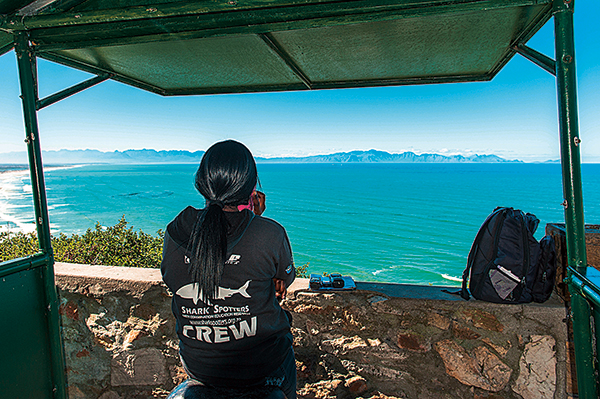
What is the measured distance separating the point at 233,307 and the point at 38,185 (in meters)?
1.56

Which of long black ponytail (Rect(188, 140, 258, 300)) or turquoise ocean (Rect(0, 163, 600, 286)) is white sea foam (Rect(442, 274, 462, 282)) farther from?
long black ponytail (Rect(188, 140, 258, 300))

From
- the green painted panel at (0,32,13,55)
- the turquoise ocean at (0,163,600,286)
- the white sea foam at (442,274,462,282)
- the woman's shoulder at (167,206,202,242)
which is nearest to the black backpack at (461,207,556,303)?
the woman's shoulder at (167,206,202,242)

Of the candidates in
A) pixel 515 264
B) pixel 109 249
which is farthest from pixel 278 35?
pixel 109 249

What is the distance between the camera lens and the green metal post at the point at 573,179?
149 cm

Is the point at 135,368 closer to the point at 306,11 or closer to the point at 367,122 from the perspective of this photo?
the point at 306,11

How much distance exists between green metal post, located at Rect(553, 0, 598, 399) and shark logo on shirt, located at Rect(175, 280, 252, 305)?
139cm

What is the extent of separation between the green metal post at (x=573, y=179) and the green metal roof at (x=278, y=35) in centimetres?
16

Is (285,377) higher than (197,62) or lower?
lower

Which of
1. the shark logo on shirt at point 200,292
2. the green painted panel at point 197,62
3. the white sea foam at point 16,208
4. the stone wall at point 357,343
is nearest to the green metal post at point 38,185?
the green painted panel at point 197,62

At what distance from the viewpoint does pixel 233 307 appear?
1248 millimetres

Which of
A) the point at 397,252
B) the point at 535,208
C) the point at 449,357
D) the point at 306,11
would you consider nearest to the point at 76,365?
the point at 449,357

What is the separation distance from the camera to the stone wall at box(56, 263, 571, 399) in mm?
2061

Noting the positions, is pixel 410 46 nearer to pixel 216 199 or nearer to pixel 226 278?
pixel 216 199

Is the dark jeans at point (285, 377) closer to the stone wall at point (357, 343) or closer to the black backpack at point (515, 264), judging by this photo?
the stone wall at point (357, 343)
